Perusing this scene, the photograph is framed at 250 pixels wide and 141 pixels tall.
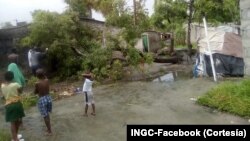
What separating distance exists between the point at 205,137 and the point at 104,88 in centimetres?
694

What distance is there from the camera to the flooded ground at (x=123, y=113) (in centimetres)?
786

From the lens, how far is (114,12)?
1570 cm

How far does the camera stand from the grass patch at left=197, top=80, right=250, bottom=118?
8711 millimetres

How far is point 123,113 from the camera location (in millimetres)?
9258

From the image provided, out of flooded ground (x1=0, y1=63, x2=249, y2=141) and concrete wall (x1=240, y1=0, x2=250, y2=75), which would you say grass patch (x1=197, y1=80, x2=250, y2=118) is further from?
concrete wall (x1=240, y1=0, x2=250, y2=75)

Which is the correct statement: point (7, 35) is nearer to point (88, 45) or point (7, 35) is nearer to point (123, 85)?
point (88, 45)

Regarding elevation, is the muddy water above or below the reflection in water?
below

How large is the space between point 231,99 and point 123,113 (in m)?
2.64

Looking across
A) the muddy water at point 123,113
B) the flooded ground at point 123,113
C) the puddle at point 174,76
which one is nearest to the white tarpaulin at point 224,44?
the puddle at point 174,76

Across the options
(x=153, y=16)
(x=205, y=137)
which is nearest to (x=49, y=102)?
(x=205, y=137)

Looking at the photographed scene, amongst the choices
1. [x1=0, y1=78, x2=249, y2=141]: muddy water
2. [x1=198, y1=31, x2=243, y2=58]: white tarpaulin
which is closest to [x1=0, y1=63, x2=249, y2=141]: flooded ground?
[x1=0, y1=78, x2=249, y2=141]: muddy water

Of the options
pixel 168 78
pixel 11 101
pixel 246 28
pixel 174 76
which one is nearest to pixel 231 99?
pixel 246 28

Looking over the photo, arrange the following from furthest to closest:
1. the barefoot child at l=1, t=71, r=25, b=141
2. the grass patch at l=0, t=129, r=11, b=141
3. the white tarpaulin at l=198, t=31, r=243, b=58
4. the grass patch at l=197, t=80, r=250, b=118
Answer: the white tarpaulin at l=198, t=31, r=243, b=58 → the grass patch at l=197, t=80, r=250, b=118 → the grass patch at l=0, t=129, r=11, b=141 → the barefoot child at l=1, t=71, r=25, b=141

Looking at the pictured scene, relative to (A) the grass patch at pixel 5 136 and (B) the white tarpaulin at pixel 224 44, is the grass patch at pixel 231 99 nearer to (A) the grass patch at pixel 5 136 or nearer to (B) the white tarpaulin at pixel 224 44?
(A) the grass patch at pixel 5 136
